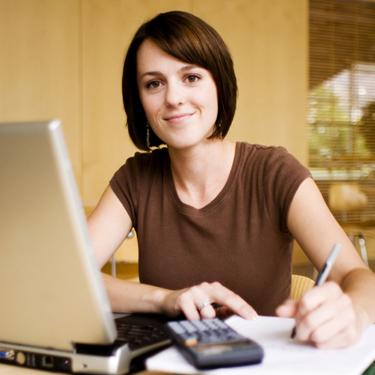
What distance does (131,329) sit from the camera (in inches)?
31.1

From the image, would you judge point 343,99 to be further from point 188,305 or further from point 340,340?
point 340,340

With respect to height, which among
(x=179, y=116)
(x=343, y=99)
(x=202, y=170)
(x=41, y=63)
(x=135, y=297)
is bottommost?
(x=135, y=297)

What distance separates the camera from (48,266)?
0.57m

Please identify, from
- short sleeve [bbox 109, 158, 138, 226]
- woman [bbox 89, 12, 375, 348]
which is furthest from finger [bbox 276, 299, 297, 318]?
short sleeve [bbox 109, 158, 138, 226]

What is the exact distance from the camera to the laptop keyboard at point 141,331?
706mm

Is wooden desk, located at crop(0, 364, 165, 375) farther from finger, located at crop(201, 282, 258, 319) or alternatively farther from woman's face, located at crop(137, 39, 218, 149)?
woman's face, located at crop(137, 39, 218, 149)

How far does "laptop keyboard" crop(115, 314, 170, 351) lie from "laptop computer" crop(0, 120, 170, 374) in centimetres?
4

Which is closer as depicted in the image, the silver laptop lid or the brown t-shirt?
the silver laptop lid

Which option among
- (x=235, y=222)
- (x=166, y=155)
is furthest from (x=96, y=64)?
(x=235, y=222)

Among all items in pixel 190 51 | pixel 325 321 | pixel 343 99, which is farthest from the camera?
pixel 343 99

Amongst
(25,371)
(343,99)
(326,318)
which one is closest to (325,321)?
(326,318)

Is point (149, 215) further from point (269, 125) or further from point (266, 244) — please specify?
point (269, 125)

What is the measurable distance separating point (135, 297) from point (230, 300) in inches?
10.3

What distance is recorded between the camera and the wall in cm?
412
